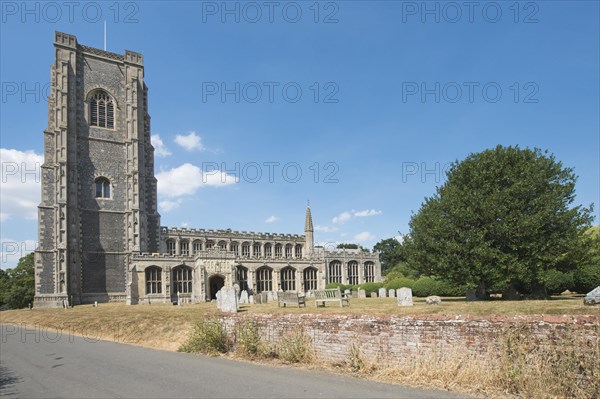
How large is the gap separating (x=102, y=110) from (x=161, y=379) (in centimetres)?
4410

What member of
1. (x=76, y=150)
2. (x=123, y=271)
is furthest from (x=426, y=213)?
(x=76, y=150)

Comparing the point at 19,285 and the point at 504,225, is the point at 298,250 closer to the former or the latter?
the point at 19,285

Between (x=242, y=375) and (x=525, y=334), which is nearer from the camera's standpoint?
(x=525, y=334)

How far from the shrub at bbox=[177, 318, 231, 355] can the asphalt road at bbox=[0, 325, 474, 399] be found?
580 mm

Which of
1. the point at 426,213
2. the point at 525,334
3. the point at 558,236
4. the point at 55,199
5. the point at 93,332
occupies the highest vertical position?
the point at 55,199

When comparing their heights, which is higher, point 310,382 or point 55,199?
point 55,199

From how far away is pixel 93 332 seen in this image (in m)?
20.7

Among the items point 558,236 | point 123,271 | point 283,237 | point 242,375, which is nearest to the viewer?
point 242,375

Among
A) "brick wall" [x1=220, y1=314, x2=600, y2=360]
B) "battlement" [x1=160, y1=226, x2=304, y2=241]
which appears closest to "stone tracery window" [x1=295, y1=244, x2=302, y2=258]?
"battlement" [x1=160, y1=226, x2=304, y2=241]

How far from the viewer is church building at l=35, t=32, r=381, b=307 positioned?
42.2 metres

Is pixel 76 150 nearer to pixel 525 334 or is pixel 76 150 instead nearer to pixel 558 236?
pixel 558 236

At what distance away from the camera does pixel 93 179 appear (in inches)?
1806

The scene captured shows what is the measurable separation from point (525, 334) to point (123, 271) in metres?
43.1

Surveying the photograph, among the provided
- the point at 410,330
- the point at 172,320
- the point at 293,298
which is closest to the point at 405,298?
Answer: the point at 293,298
